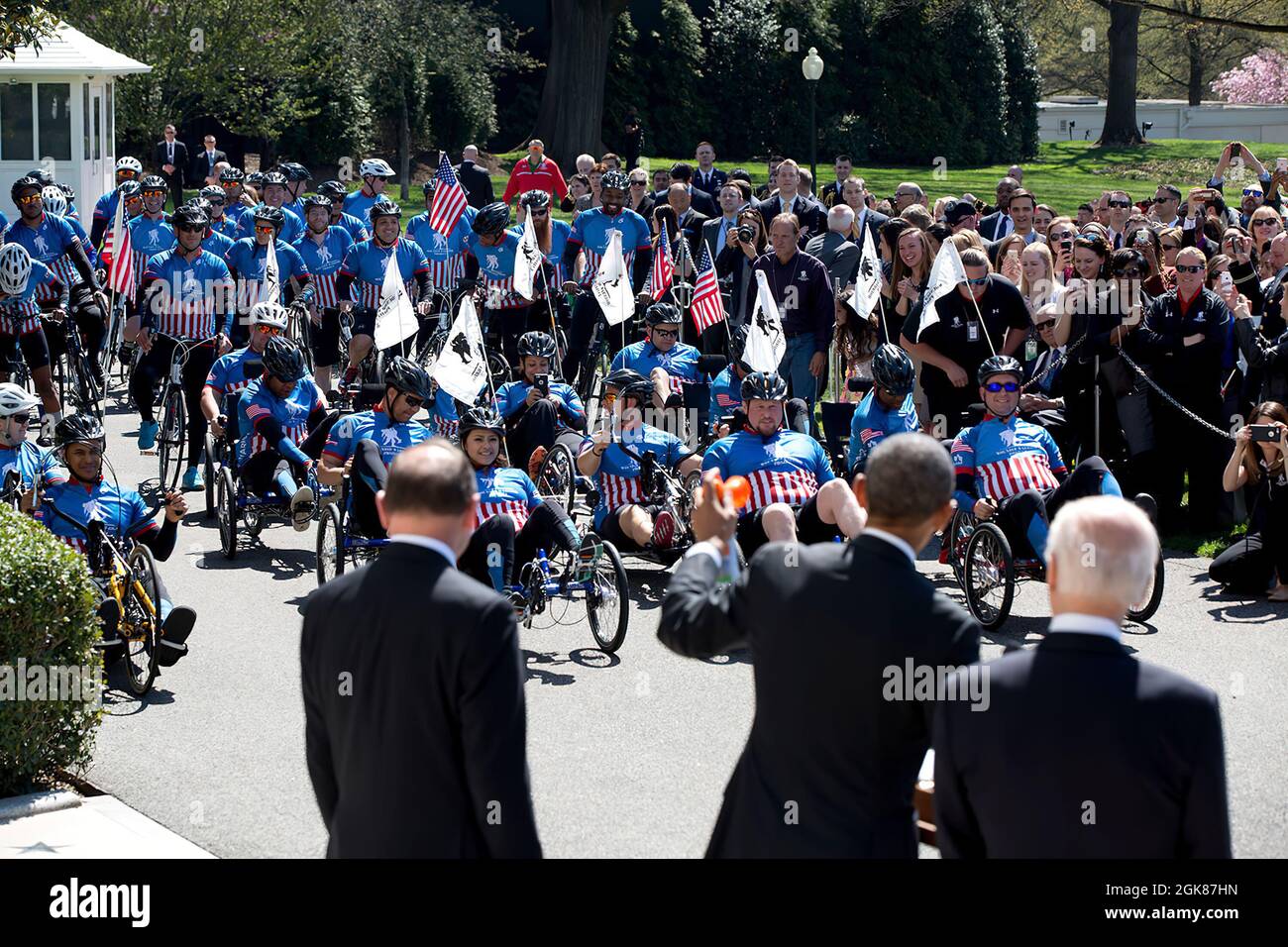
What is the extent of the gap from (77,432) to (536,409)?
12.9 ft

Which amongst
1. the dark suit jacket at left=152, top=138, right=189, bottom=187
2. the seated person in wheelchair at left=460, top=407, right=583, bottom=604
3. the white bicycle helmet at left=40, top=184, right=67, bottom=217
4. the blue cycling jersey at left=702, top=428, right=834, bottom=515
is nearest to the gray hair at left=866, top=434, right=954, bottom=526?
the seated person in wheelchair at left=460, top=407, right=583, bottom=604

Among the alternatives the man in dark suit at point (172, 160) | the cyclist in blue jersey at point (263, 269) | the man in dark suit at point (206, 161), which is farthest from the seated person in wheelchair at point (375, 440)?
the man in dark suit at point (172, 160)

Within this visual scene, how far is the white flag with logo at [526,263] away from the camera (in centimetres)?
1725

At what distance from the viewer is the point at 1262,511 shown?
39.2 feet

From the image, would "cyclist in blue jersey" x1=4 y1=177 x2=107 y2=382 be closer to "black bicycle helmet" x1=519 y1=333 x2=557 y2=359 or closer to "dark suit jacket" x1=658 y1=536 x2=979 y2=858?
"black bicycle helmet" x1=519 y1=333 x2=557 y2=359

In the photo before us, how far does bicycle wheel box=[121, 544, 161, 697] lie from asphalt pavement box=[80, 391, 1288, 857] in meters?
0.12

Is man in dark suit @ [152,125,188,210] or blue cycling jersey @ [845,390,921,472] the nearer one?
blue cycling jersey @ [845,390,921,472]

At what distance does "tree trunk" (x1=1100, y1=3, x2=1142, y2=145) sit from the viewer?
45656 mm

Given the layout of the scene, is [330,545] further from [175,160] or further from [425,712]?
[175,160]

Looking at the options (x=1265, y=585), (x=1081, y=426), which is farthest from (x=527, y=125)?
(x=1265, y=585)

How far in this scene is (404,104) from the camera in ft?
125

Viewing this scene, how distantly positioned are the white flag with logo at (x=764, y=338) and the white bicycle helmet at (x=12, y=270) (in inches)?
282

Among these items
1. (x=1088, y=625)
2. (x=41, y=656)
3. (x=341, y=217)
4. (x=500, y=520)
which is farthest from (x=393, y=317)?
(x=1088, y=625)
